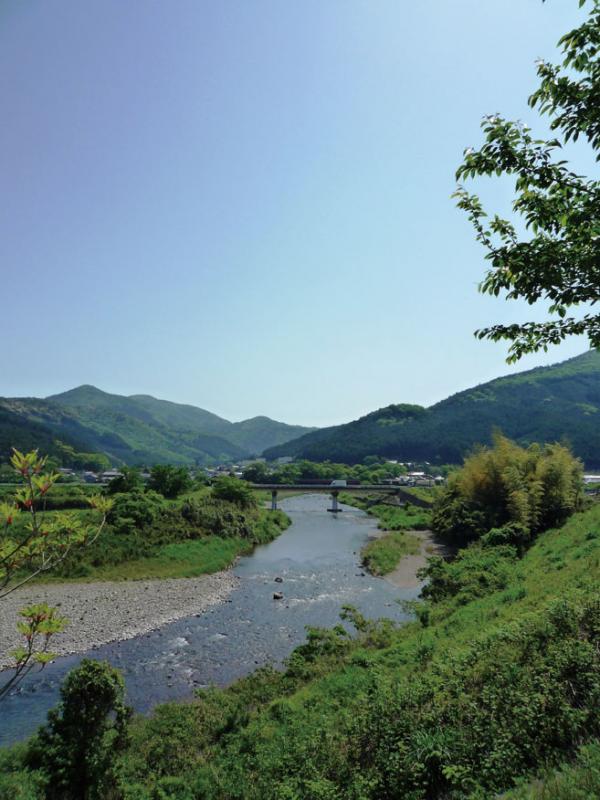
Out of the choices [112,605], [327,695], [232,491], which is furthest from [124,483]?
[327,695]

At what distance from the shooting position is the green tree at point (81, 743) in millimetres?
11297

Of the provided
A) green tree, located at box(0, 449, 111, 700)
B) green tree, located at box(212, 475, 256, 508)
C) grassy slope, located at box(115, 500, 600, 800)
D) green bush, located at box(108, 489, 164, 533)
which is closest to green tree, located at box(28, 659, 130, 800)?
grassy slope, located at box(115, 500, 600, 800)

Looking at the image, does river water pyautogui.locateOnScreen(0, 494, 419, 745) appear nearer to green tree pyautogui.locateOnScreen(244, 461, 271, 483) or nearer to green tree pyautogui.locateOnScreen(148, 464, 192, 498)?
green tree pyautogui.locateOnScreen(148, 464, 192, 498)

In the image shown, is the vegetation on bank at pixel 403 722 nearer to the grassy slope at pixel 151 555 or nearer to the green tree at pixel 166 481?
the grassy slope at pixel 151 555

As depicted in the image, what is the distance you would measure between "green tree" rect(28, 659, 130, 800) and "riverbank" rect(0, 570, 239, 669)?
41.3ft

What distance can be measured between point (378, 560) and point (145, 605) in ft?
73.8

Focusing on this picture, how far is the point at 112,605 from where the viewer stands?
30172 millimetres

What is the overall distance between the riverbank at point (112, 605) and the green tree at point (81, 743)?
12.6 metres

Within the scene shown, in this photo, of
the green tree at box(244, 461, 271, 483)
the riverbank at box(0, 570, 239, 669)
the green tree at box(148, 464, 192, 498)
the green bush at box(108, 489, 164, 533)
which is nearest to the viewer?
the riverbank at box(0, 570, 239, 669)

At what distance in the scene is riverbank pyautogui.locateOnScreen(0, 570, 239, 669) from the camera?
24.8 metres

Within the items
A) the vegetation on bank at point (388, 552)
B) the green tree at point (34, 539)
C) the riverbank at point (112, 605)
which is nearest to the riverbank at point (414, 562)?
the vegetation on bank at point (388, 552)

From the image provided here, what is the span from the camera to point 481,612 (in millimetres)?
19188

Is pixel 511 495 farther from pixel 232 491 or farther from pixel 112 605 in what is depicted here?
pixel 232 491

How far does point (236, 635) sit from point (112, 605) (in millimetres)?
10380
